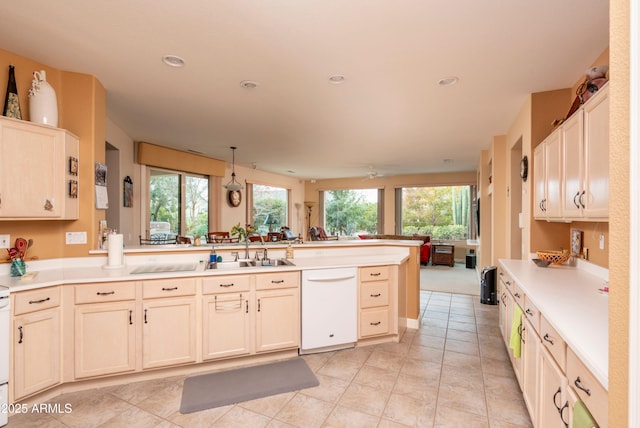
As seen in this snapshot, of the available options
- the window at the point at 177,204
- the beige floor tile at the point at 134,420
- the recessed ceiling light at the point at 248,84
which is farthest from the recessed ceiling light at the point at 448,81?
the window at the point at 177,204

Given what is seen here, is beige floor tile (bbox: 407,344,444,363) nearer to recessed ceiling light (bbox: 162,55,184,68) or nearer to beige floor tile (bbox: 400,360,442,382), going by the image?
beige floor tile (bbox: 400,360,442,382)

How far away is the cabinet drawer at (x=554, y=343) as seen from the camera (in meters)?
1.39

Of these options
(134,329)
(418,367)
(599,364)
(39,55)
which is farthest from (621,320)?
(39,55)

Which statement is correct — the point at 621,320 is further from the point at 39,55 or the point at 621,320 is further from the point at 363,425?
the point at 39,55

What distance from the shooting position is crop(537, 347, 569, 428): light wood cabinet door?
1.38 metres

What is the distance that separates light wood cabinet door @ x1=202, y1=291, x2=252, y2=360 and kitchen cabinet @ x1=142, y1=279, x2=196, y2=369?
114 millimetres

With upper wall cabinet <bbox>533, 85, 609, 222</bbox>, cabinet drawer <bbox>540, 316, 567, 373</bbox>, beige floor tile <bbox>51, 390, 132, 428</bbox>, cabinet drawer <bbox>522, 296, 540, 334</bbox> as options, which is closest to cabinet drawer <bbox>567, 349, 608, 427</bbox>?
cabinet drawer <bbox>540, 316, 567, 373</bbox>

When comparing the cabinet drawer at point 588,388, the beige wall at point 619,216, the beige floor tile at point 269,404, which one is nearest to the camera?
the beige wall at point 619,216

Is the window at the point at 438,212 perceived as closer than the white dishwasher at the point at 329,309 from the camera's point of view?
No

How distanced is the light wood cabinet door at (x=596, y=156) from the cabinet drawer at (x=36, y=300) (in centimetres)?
368

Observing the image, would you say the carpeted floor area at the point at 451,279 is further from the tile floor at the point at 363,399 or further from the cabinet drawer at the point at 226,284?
the cabinet drawer at the point at 226,284

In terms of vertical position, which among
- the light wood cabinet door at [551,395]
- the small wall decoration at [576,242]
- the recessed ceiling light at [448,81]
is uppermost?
the recessed ceiling light at [448,81]

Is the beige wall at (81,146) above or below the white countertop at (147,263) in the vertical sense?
above

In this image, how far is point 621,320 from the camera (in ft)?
2.08
